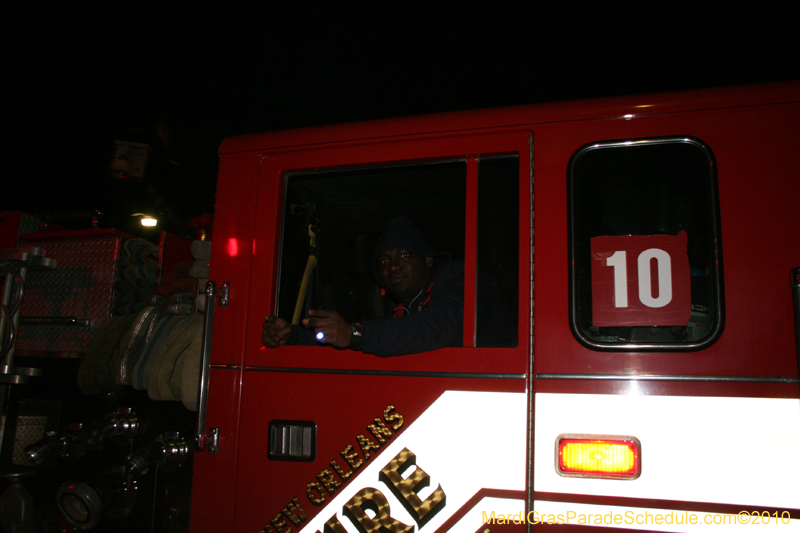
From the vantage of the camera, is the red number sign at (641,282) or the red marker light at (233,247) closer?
the red number sign at (641,282)

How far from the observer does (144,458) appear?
2.02 m

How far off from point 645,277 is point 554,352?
0.39m

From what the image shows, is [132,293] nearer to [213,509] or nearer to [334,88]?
[213,509]

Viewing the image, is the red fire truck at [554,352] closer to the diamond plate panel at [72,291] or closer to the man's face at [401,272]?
the man's face at [401,272]

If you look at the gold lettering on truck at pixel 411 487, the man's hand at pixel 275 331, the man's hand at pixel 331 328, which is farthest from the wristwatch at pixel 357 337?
the gold lettering on truck at pixel 411 487

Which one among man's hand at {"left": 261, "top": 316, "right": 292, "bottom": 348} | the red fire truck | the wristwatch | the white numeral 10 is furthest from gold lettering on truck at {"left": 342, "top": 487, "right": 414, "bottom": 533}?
the white numeral 10

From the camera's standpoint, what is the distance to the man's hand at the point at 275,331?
1953mm

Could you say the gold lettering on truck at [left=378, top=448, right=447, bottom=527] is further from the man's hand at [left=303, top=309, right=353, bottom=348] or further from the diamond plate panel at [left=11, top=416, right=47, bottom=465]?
the diamond plate panel at [left=11, top=416, right=47, bottom=465]

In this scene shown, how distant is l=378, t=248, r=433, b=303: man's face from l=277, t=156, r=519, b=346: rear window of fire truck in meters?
0.29

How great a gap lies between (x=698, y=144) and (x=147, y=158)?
11.4 ft

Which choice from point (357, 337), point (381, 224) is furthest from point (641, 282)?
point (381, 224)

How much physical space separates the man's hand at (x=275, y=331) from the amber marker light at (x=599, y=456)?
41.9 inches

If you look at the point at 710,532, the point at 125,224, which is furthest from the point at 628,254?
the point at 125,224

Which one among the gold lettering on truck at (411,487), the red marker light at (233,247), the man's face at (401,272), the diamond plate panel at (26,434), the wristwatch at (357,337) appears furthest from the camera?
the man's face at (401,272)
